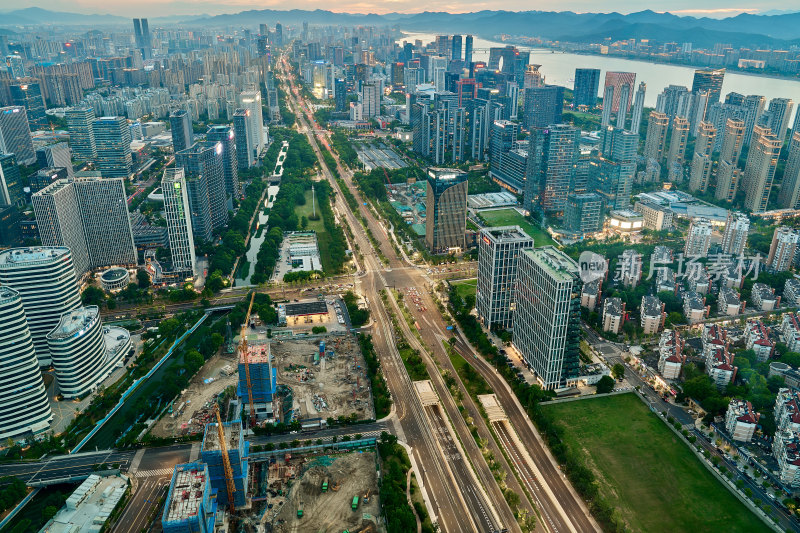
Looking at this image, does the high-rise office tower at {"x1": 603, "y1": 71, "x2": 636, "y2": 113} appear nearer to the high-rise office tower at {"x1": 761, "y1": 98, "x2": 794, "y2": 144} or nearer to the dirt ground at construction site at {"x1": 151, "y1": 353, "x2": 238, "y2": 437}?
the high-rise office tower at {"x1": 761, "y1": 98, "x2": 794, "y2": 144}

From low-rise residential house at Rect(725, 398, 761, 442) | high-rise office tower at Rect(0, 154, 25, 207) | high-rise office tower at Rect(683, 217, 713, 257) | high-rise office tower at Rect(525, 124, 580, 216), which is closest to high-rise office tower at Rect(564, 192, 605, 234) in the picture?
high-rise office tower at Rect(525, 124, 580, 216)

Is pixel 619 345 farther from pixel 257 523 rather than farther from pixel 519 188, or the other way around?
pixel 519 188

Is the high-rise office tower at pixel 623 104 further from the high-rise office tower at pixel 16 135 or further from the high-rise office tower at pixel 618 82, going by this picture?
the high-rise office tower at pixel 16 135

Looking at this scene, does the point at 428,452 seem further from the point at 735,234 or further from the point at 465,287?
the point at 735,234

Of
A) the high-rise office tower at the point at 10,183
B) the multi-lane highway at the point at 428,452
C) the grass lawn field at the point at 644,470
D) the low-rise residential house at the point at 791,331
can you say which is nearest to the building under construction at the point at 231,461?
the multi-lane highway at the point at 428,452

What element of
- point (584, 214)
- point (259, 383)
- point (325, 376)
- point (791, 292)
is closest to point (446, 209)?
point (584, 214)
